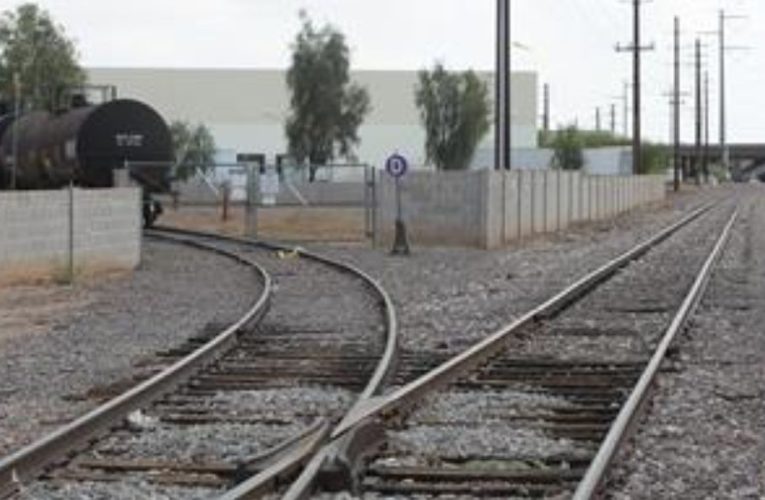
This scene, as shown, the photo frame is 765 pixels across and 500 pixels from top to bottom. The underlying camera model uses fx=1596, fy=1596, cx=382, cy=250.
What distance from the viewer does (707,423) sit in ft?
38.0

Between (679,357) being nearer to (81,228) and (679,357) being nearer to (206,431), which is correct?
(206,431)

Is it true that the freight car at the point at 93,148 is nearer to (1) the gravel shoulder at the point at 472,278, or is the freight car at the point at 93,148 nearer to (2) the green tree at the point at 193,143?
(1) the gravel shoulder at the point at 472,278

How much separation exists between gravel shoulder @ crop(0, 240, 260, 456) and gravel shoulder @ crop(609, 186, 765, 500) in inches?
163

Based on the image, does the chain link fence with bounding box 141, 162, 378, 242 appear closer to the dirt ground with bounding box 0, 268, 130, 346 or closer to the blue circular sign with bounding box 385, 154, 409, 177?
the blue circular sign with bounding box 385, 154, 409, 177

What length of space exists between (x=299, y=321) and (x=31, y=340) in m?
3.27

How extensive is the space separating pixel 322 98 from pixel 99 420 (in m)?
93.7

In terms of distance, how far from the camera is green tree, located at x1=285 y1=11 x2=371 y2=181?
103750 mm

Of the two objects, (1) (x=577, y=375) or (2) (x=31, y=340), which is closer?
(1) (x=577, y=375)

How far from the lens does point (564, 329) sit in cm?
1828

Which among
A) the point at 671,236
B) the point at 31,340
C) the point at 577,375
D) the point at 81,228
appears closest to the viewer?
the point at 577,375

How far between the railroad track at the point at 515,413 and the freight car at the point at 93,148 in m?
19.7

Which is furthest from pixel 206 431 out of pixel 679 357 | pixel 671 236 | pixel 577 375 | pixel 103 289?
pixel 671 236

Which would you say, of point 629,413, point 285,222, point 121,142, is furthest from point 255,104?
point 629,413

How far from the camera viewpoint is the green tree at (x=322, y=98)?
10375 cm
